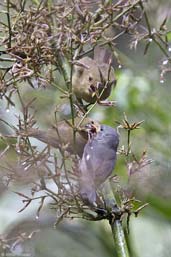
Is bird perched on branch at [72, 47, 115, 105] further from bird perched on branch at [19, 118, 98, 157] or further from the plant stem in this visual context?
the plant stem

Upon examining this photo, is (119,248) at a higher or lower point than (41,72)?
lower

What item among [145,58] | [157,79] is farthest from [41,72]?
[145,58]

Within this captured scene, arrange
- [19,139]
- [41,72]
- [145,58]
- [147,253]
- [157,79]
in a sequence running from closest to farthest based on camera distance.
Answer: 1. [19,139]
2. [41,72]
3. [147,253]
4. [157,79]
5. [145,58]

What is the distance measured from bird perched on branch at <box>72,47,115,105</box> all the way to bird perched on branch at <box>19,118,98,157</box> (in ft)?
0.33

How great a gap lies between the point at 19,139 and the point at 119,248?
325mm

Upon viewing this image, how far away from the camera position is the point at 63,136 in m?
1.76

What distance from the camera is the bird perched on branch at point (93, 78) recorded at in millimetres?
1944

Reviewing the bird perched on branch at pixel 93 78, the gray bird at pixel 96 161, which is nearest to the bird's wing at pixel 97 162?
the gray bird at pixel 96 161

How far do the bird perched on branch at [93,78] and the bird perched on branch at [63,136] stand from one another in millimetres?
101

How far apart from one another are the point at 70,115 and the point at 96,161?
0.61ft

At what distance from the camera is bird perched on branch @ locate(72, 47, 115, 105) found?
194cm

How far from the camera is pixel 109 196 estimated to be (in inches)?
72.4

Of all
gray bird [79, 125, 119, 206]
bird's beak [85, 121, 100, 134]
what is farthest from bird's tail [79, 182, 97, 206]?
bird's beak [85, 121, 100, 134]

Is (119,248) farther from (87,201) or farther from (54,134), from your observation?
(54,134)
